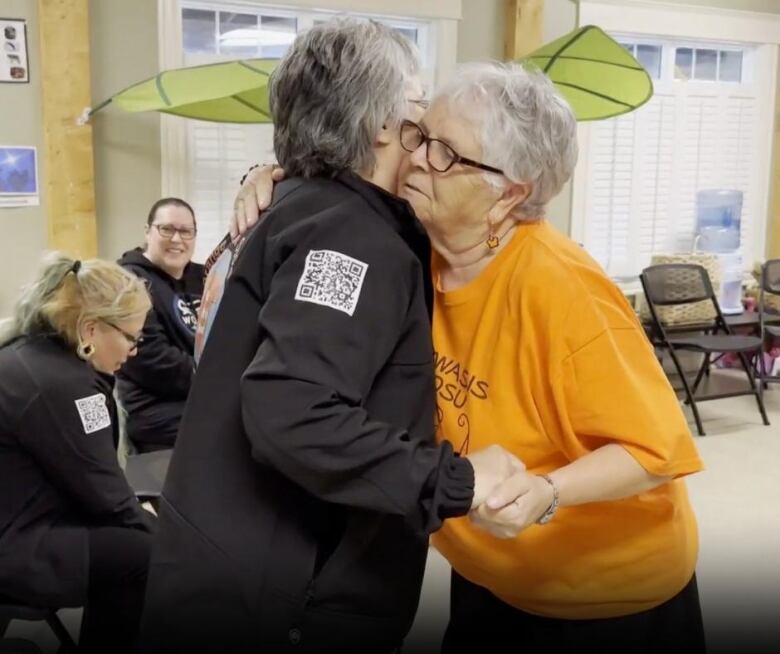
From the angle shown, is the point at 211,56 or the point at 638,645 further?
the point at 211,56

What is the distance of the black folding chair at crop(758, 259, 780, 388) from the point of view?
6.01 meters

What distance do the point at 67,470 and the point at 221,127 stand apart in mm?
3320

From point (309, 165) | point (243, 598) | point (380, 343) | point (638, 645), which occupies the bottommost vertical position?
point (638, 645)

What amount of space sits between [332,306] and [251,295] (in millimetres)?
160

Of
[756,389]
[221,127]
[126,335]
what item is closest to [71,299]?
[126,335]

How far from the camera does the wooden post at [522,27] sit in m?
5.82

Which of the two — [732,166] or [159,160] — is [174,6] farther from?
[732,166]

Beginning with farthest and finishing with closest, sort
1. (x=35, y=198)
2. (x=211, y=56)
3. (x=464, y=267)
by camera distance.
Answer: (x=211, y=56), (x=35, y=198), (x=464, y=267)

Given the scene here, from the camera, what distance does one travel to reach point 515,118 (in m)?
1.32

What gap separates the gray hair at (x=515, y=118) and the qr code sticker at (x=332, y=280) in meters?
0.32

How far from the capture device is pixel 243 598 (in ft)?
4.04

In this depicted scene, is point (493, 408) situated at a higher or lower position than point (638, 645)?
higher

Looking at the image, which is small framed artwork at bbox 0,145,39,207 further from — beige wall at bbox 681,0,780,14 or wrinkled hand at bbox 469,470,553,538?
beige wall at bbox 681,0,780,14

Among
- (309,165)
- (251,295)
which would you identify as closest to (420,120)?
(309,165)
